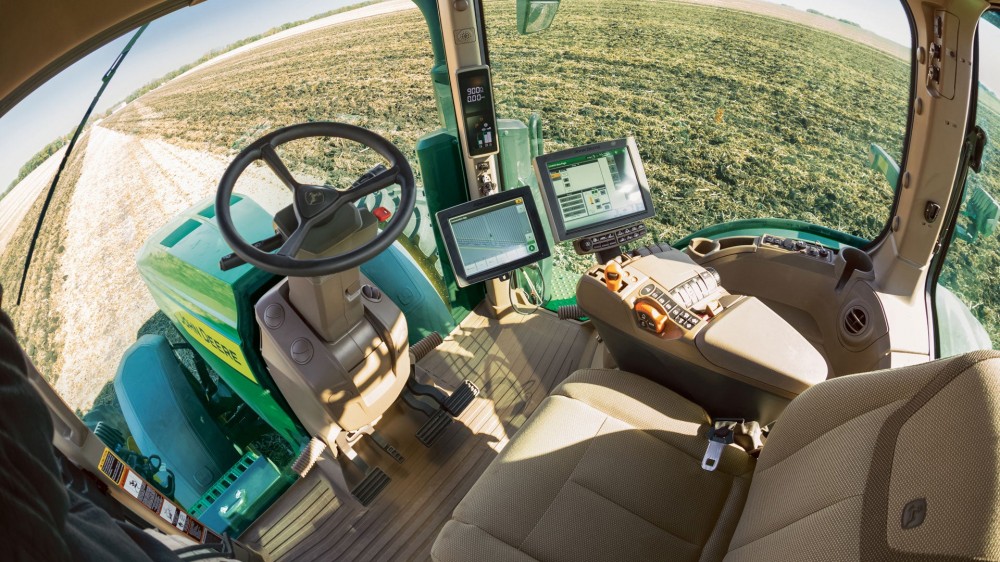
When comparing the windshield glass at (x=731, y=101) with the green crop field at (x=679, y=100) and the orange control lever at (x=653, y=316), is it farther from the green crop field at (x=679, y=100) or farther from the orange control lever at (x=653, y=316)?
the orange control lever at (x=653, y=316)

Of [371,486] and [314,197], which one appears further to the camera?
[371,486]

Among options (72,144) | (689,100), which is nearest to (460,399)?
(72,144)

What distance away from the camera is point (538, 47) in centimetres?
1118

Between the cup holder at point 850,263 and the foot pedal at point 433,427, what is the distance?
69.3 inches

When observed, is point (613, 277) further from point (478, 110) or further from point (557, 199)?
point (478, 110)

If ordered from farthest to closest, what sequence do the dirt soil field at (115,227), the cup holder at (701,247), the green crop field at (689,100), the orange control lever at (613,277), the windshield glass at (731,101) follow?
the windshield glass at (731,101) < the green crop field at (689,100) < the cup holder at (701,247) < the dirt soil field at (115,227) < the orange control lever at (613,277)

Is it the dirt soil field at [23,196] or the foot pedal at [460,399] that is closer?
the dirt soil field at [23,196]

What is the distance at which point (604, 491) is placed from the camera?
1353 millimetres

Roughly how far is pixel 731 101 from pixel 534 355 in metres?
10.4

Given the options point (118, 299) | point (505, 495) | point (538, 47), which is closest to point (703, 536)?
point (505, 495)

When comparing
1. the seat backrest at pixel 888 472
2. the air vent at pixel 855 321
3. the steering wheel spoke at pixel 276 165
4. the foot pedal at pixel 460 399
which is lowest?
the foot pedal at pixel 460 399

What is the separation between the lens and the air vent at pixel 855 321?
2.02m

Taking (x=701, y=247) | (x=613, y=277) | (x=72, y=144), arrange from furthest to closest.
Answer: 1. (x=701, y=247)
2. (x=613, y=277)
3. (x=72, y=144)

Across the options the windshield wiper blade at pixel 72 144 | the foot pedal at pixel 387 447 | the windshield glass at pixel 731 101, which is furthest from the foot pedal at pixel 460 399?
the windshield glass at pixel 731 101
